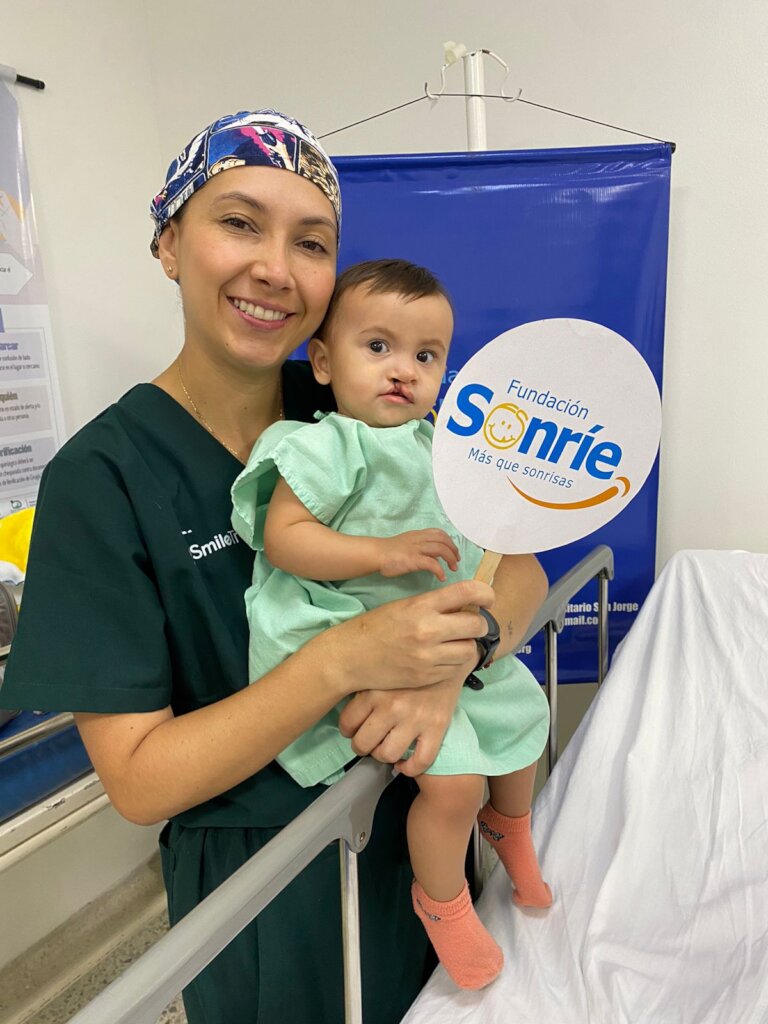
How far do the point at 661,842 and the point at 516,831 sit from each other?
328 mm

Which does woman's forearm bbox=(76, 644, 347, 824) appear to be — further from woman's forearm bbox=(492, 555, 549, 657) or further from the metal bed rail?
woman's forearm bbox=(492, 555, 549, 657)

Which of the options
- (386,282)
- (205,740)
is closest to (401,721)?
(205,740)

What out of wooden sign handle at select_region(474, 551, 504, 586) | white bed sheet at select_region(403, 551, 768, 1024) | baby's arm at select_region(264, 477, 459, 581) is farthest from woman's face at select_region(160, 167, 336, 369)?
white bed sheet at select_region(403, 551, 768, 1024)

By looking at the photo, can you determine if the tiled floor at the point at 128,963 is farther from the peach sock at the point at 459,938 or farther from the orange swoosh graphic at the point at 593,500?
the orange swoosh graphic at the point at 593,500

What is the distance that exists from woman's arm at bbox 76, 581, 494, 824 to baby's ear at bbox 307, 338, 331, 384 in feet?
1.28

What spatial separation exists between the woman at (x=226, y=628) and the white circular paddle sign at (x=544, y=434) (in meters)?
0.11

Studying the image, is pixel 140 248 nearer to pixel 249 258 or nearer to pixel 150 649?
pixel 249 258

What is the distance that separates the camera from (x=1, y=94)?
6.20 ft

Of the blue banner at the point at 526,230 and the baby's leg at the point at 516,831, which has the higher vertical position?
the blue banner at the point at 526,230

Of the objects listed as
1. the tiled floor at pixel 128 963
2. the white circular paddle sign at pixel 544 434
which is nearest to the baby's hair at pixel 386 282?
the white circular paddle sign at pixel 544 434

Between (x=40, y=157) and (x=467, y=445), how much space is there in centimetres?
185

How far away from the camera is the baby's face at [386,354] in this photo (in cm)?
96

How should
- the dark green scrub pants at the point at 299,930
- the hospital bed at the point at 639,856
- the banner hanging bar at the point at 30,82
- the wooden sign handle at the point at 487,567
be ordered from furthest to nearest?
the banner hanging bar at the point at 30,82
the dark green scrub pants at the point at 299,930
the wooden sign handle at the point at 487,567
the hospital bed at the point at 639,856

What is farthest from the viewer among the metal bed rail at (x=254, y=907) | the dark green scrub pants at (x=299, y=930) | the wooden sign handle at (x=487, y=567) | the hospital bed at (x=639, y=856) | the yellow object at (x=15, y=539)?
the yellow object at (x=15, y=539)
